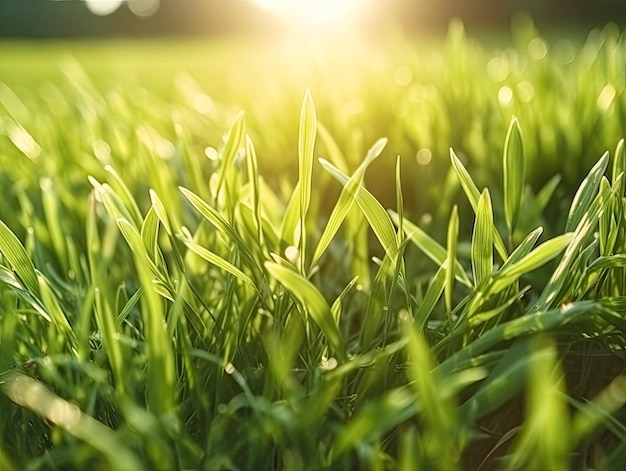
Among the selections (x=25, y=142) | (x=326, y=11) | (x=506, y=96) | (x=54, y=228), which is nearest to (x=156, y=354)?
(x=54, y=228)

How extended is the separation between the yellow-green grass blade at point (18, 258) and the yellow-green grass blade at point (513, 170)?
304mm

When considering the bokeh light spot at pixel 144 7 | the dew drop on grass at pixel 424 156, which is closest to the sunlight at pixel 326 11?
the bokeh light spot at pixel 144 7

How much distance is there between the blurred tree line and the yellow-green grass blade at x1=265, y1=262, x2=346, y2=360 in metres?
12.8

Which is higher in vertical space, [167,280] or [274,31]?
[167,280]

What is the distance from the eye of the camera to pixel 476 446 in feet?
1.43

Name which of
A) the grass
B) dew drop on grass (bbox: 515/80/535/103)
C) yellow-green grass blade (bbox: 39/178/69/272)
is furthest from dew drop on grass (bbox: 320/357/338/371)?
dew drop on grass (bbox: 515/80/535/103)

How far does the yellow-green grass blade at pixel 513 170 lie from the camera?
0.49 metres

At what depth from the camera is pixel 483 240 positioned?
417 millimetres

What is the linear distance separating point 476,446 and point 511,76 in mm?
867

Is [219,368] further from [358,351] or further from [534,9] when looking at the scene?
[534,9]

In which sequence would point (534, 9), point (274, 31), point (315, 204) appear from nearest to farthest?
point (315, 204), point (534, 9), point (274, 31)

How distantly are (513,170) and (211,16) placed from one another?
21.2m

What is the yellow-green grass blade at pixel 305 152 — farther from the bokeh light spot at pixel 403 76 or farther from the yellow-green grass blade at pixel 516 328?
the bokeh light spot at pixel 403 76

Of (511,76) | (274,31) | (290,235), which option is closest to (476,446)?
(290,235)
